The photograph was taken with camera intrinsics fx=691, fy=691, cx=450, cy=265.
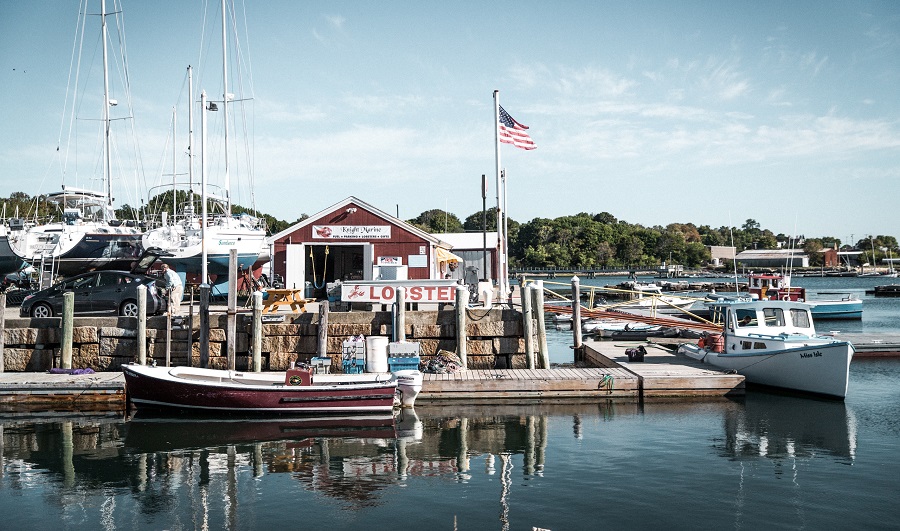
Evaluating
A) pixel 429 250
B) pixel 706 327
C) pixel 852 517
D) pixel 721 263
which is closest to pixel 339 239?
pixel 429 250

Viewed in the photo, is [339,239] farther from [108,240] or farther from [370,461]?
[370,461]

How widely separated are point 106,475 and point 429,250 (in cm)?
2065

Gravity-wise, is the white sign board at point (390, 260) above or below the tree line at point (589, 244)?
below

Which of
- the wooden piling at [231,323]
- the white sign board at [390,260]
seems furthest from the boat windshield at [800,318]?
the white sign board at [390,260]

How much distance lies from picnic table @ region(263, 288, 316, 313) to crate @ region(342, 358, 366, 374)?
9.55ft

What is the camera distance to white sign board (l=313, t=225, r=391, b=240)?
31.4 metres

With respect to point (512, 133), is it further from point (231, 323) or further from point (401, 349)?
point (231, 323)

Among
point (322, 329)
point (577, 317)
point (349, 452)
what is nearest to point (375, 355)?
point (322, 329)

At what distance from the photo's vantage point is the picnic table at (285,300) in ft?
65.3

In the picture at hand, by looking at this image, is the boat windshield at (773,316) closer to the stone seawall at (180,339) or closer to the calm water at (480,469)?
the calm water at (480,469)

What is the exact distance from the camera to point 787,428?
15250 mm

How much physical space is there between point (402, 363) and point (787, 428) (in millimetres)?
9148

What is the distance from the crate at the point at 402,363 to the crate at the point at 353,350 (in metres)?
0.75

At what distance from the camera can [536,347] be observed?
1991 cm
